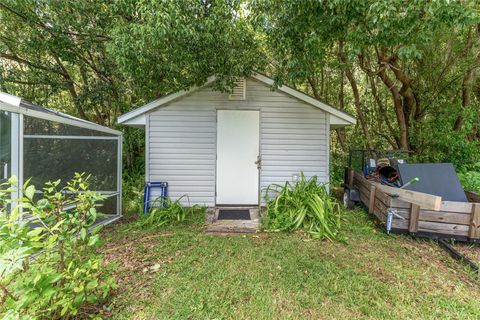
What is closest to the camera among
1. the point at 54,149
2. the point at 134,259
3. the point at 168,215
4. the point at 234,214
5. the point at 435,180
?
the point at 134,259

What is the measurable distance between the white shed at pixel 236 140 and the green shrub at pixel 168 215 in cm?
35

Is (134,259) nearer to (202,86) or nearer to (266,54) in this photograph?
(202,86)

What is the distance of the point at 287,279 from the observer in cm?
254

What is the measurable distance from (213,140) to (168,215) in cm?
180

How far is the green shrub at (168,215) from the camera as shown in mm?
4254

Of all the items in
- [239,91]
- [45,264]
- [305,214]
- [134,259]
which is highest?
[239,91]

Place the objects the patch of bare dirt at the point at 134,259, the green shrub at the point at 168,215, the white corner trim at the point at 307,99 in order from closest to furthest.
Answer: the patch of bare dirt at the point at 134,259, the green shrub at the point at 168,215, the white corner trim at the point at 307,99

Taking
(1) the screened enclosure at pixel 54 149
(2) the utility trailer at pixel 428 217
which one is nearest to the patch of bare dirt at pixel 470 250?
(2) the utility trailer at pixel 428 217

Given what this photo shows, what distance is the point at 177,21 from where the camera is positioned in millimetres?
3359

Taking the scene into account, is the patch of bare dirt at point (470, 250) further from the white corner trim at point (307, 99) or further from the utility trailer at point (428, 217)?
the white corner trim at point (307, 99)

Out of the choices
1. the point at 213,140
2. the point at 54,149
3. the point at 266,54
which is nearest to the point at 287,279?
the point at 213,140

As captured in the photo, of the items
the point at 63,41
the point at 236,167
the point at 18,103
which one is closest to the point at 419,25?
the point at 236,167

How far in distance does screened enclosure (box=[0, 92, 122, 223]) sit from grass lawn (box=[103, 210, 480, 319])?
1.35 meters

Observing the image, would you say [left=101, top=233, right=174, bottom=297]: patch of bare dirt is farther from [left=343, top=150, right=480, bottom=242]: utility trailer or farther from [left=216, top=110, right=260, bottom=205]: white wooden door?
[left=343, top=150, right=480, bottom=242]: utility trailer
